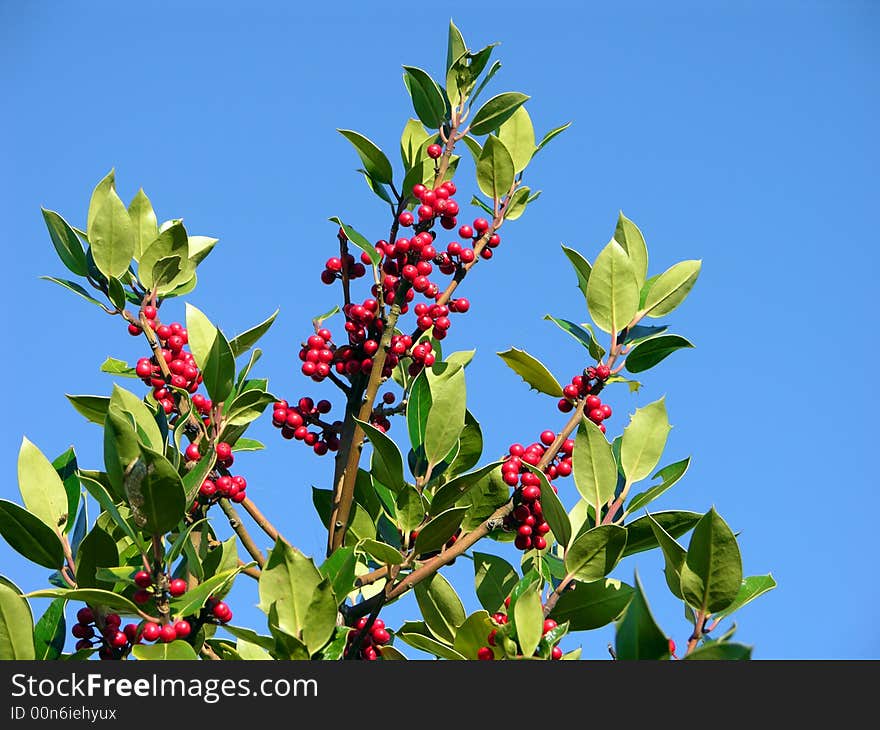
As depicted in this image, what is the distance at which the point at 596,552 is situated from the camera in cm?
254

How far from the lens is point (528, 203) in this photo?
3295mm

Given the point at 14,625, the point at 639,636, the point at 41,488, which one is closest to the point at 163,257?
the point at 41,488

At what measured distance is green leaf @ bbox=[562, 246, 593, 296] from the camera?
9.95 ft

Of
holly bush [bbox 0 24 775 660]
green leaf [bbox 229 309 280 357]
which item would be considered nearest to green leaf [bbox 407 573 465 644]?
holly bush [bbox 0 24 775 660]

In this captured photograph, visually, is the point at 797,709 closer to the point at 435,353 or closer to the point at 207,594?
the point at 207,594

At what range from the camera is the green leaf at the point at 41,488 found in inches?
100

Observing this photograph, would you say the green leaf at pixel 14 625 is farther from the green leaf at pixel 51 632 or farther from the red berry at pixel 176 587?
the red berry at pixel 176 587

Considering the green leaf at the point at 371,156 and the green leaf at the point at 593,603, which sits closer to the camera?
the green leaf at the point at 593,603

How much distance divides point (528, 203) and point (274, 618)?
5.46 feet

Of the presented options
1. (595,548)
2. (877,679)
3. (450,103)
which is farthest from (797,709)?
(450,103)

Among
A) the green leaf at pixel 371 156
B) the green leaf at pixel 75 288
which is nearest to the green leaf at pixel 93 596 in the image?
the green leaf at pixel 75 288

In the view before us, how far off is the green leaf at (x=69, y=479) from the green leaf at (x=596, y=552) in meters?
1.27

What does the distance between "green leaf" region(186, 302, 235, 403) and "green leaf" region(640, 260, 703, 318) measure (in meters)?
1.20

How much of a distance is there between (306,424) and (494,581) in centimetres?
76
